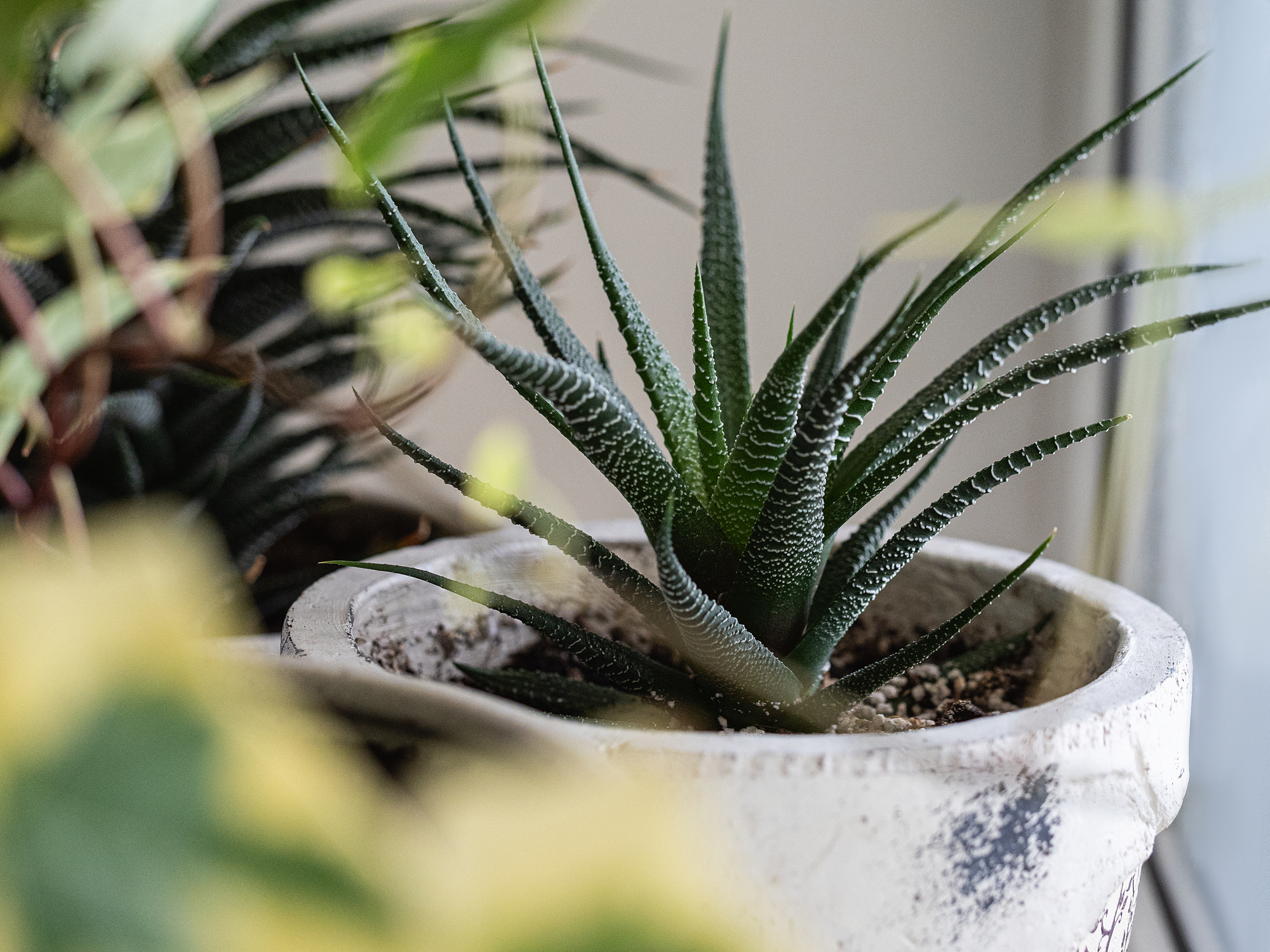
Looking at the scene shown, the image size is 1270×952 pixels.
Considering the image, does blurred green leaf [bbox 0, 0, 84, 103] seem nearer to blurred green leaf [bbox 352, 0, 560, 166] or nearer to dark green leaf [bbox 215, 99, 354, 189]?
blurred green leaf [bbox 352, 0, 560, 166]

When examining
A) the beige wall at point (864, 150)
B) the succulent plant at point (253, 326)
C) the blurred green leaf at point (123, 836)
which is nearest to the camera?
the blurred green leaf at point (123, 836)

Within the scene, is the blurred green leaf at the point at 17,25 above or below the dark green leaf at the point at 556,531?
above

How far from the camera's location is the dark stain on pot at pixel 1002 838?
203 mm

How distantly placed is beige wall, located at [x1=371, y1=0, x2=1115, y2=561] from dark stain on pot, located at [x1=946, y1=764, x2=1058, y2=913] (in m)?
0.60

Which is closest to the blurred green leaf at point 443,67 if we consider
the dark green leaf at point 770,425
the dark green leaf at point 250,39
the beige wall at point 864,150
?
the dark green leaf at point 770,425

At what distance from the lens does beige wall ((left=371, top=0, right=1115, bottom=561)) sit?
743 mm

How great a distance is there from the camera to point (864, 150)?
782 mm

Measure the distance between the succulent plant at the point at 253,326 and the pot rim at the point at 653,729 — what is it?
3.1 inches

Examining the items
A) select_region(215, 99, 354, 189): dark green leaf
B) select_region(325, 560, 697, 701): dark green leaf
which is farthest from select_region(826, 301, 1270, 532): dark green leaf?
select_region(215, 99, 354, 189): dark green leaf

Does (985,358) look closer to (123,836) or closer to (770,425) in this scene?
(770,425)

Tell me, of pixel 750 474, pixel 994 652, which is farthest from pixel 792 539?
pixel 994 652

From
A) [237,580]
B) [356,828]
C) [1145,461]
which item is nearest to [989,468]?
[356,828]

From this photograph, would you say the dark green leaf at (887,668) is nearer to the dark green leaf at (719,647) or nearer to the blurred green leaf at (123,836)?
the dark green leaf at (719,647)

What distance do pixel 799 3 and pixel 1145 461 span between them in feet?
1.48
